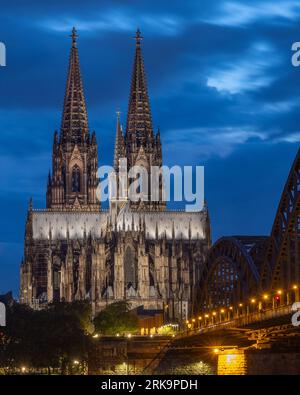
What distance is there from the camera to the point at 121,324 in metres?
195

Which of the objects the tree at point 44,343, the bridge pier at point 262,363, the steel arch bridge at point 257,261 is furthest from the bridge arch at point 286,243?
the tree at point 44,343

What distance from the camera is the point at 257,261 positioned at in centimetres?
13688

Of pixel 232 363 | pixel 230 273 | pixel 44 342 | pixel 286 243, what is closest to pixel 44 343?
pixel 44 342

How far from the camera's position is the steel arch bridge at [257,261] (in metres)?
115

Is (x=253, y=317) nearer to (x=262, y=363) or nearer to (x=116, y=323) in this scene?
(x=262, y=363)

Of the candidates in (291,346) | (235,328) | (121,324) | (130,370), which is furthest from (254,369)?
(121,324)

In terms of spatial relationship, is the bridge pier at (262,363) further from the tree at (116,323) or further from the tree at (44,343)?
the tree at (116,323)

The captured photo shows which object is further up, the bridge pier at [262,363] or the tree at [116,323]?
the tree at [116,323]

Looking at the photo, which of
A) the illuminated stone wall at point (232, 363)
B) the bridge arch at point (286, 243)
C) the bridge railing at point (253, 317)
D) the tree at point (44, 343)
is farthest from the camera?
the tree at point (44, 343)

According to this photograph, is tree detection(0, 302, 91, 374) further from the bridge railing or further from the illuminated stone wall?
the bridge railing

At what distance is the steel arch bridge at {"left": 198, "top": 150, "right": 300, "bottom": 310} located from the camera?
115188 mm

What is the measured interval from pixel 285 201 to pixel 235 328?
40.9 feet

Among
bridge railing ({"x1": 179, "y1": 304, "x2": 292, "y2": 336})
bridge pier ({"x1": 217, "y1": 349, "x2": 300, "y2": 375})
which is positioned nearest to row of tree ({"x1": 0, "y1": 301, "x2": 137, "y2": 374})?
bridge railing ({"x1": 179, "y1": 304, "x2": 292, "y2": 336})
